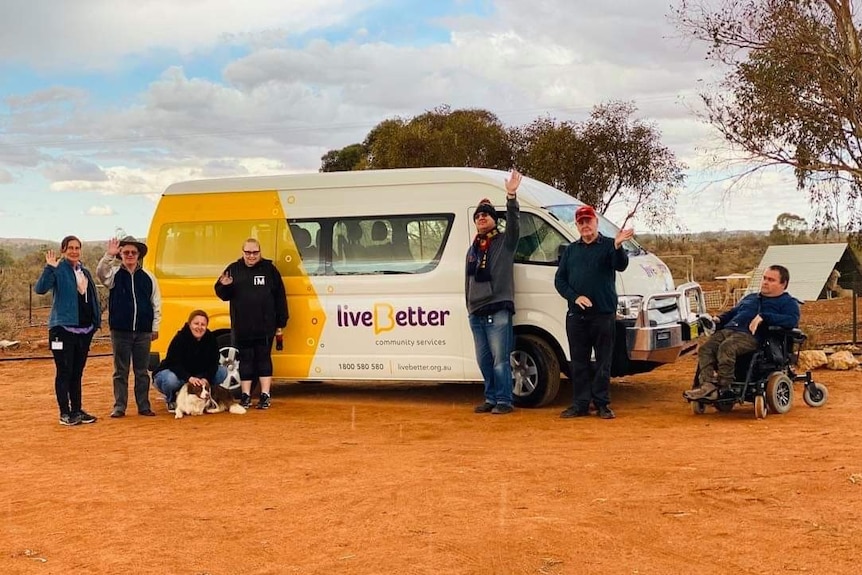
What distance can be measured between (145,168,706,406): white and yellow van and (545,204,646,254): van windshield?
21 millimetres

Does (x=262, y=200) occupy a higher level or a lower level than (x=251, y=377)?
higher

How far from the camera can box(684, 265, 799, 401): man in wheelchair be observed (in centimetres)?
920

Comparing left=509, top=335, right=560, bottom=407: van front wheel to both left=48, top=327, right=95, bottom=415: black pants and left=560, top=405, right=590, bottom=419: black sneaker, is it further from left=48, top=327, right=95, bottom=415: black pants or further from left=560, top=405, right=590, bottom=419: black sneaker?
left=48, top=327, right=95, bottom=415: black pants

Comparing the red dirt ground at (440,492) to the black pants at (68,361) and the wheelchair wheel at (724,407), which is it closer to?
the wheelchair wheel at (724,407)

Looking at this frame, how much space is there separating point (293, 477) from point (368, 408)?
11.9ft

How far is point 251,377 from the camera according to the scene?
36.2 ft

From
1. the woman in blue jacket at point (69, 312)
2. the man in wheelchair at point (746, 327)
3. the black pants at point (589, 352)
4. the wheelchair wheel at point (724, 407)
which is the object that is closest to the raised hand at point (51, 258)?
the woman in blue jacket at point (69, 312)

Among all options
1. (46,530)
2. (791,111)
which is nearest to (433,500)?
(46,530)

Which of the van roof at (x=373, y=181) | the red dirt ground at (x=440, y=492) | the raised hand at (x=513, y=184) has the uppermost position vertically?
the van roof at (x=373, y=181)

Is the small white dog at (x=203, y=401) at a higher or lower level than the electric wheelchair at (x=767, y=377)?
lower

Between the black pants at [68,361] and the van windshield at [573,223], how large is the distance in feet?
16.3

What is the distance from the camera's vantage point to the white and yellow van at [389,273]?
401 inches

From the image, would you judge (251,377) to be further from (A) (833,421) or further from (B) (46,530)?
(A) (833,421)

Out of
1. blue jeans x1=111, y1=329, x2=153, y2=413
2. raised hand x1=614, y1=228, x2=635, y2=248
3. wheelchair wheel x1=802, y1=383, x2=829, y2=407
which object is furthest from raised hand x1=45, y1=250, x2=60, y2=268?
wheelchair wheel x1=802, y1=383, x2=829, y2=407
